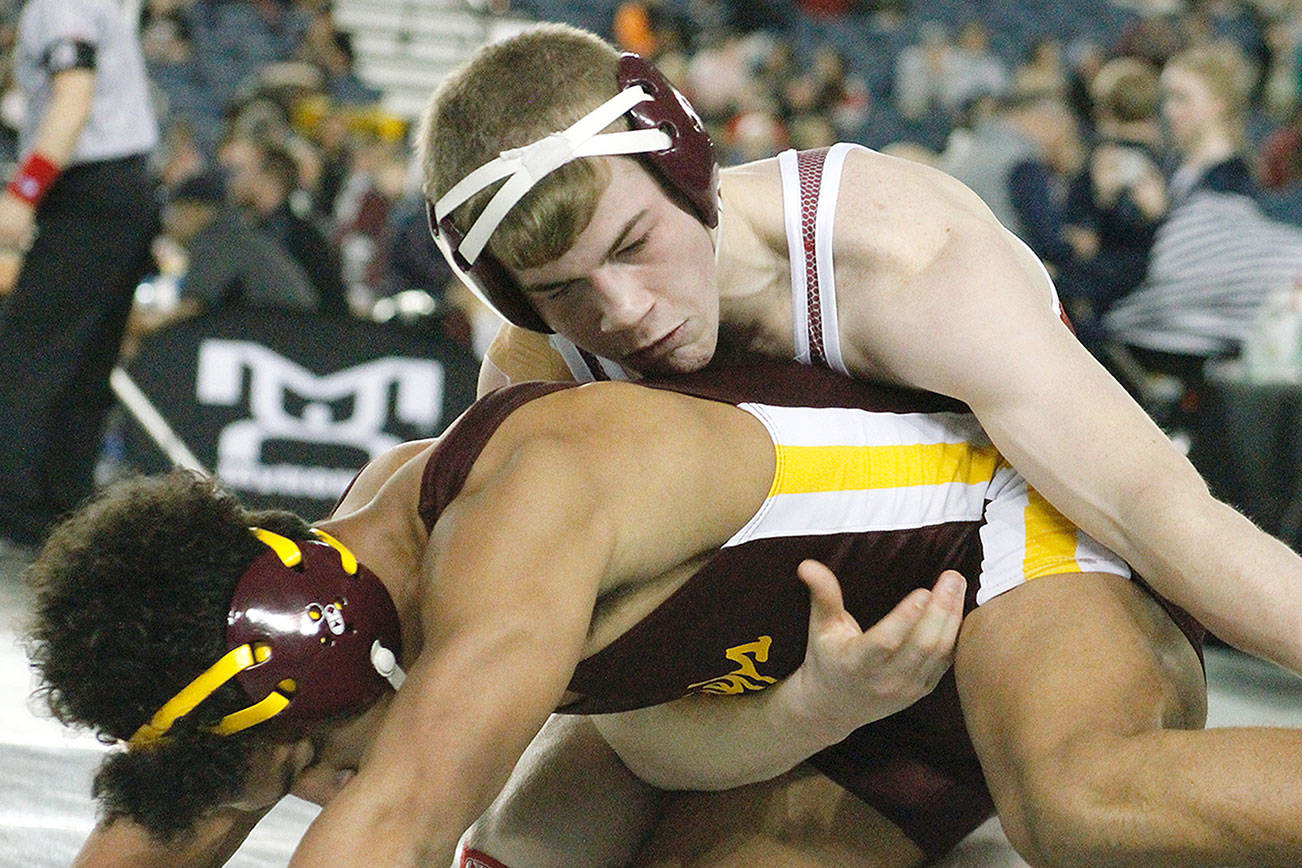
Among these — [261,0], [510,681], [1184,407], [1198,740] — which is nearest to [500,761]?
[510,681]

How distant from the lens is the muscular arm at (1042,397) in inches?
74.4

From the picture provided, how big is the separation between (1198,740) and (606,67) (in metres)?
1.03

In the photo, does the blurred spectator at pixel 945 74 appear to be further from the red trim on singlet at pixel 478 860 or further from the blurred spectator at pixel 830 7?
the red trim on singlet at pixel 478 860

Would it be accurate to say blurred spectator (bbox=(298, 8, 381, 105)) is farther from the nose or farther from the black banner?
the nose

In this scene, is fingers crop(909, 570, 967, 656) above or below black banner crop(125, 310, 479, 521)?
above

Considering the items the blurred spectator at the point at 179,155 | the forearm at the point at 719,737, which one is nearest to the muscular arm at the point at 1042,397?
the forearm at the point at 719,737

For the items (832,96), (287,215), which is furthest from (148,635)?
(832,96)

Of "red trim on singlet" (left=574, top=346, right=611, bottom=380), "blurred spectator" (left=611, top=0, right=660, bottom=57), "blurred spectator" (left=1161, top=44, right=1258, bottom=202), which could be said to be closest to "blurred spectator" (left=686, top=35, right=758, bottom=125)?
"blurred spectator" (left=611, top=0, right=660, bottom=57)

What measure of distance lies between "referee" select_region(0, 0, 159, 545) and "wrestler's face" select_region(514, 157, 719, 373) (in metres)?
2.65

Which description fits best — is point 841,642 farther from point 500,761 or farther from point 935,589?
point 500,761

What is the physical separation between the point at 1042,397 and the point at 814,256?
353 millimetres

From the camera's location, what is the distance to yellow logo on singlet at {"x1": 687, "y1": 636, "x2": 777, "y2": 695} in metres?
2.00

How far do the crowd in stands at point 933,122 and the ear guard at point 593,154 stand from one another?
9.29ft

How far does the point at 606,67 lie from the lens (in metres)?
2.06
